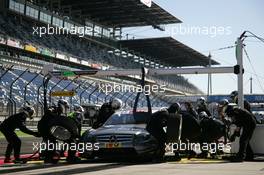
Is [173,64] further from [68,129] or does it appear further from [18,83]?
[68,129]

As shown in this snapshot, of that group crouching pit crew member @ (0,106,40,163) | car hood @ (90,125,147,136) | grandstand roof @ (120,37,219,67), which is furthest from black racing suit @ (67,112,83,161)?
grandstand roof @ (120,37,219,67)

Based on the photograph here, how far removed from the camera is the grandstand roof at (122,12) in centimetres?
5841

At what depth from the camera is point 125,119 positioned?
13078 millimetres

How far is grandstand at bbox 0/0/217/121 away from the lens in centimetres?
3722

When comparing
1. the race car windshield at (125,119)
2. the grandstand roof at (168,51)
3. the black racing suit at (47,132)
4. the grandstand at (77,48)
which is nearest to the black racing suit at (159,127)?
the race car windshield at (125,119)

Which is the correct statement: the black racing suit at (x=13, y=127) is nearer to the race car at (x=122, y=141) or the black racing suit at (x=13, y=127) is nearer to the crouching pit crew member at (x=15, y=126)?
A: the crouching pit crew member at (x=15, y=126)

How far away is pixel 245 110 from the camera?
1281 cm

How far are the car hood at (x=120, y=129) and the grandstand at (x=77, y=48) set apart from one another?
1569cm

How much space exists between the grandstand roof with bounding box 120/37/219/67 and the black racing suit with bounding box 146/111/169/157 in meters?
60.7

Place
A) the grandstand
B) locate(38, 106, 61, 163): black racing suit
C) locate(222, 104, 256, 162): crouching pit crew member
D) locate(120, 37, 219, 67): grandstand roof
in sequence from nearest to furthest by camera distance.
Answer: locate(38, 106, 61, 163): black racing suit → locate(222, 104, 256, 162): crouching pit crew member → the grandstand → locate(120, 37, 219, 67): grandstand roof

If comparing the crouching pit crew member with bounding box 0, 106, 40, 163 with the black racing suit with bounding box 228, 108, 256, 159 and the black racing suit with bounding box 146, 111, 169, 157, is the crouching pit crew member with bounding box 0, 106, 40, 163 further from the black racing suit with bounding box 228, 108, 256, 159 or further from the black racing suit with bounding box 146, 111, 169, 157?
the black racing suit with bounding box 228, 108, 256, 159

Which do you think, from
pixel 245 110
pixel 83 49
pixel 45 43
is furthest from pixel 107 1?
pixel 245 110

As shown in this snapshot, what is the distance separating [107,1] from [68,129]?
47.1m

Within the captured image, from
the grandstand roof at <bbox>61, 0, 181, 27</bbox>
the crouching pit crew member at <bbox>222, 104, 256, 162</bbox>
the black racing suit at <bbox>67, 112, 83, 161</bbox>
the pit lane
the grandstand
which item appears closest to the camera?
the pit lane
